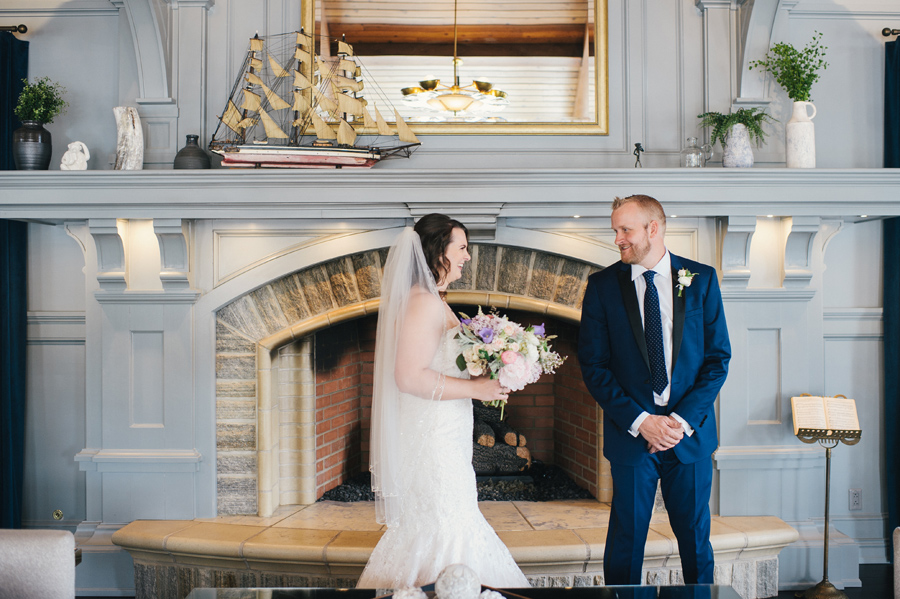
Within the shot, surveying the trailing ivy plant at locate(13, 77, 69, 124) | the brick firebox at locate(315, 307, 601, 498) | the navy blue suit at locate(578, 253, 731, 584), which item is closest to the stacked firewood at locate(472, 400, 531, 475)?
the brick firebox at locate(315, 307, 601, 498)

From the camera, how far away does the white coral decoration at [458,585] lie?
4.99 ft

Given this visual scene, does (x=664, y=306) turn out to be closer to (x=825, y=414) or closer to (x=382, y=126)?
(x=825, y=414)

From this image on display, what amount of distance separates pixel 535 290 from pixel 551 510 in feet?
3.62

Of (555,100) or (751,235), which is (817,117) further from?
(555,100)

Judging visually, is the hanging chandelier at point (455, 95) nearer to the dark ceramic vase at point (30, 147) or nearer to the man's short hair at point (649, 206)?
the man's short hair at point (649, 206)

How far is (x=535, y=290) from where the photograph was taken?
317 centimetres

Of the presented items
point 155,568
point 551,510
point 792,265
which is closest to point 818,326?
point 792,265

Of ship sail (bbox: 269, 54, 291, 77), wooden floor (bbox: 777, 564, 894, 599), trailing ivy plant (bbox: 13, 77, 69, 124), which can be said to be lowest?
wooden floor (bbox: 777, 564, 894, 599)

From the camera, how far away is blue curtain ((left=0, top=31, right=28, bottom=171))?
326cm

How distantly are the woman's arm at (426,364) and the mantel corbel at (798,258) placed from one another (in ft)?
6.09

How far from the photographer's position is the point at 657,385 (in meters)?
2.27

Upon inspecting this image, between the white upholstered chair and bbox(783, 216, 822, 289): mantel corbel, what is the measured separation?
3.13 meters

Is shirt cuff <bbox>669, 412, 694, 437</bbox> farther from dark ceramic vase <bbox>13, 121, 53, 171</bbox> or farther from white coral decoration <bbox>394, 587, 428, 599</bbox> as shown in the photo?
dark ceramic vase <bbox>13, 121, 53, 171</bbox>

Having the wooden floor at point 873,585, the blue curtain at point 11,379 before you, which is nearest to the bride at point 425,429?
the wooden floor at point 873,585
